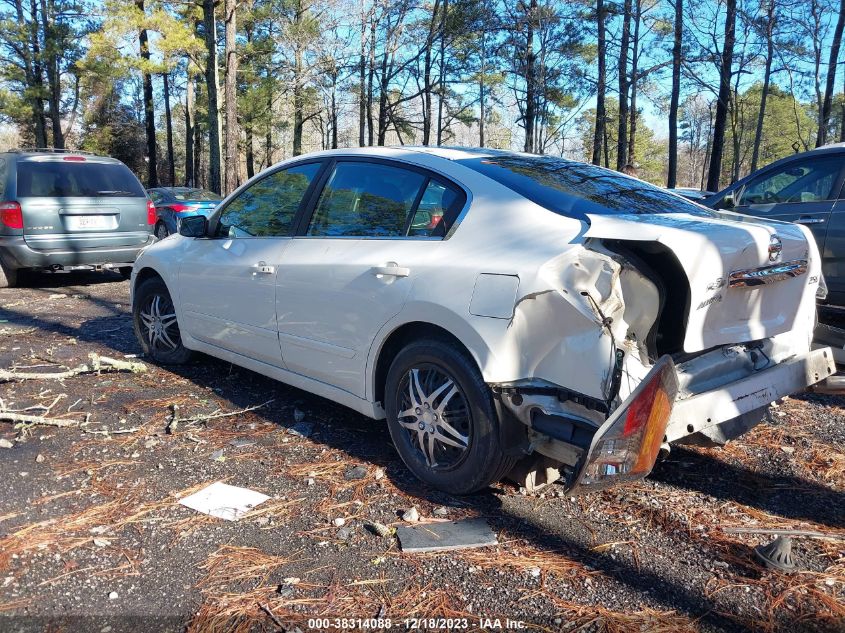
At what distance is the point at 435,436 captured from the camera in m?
3.15

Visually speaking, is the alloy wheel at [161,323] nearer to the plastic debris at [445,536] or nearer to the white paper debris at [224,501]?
the white paper debris at [224,501]

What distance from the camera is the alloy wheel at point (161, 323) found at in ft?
17.1

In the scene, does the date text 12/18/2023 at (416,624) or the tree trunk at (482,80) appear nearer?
the date text 12/18/2023 at (416,624)

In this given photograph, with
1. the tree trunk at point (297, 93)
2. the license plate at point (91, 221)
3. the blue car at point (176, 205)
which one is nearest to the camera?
the license plate at point (91, 221)

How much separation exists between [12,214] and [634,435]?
8798 mm

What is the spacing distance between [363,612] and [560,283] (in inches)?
56.1

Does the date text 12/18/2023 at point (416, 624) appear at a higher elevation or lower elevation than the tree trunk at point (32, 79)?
lower

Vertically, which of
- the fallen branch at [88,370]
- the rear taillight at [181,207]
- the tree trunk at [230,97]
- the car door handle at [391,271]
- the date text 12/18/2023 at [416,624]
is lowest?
the date text 12/18/2023 at [416,624]

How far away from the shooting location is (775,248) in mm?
2969

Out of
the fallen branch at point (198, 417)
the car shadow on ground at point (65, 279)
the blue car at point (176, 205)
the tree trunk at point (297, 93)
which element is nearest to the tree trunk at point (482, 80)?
the tree trunk at point (297, 93)

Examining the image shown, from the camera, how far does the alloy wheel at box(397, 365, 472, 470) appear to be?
305 centimetres

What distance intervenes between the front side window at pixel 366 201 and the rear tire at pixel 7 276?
7.16 metres

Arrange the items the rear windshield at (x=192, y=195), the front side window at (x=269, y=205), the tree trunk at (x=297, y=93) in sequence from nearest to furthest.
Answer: the front side window at (x=269, y=205) → the rear windshield at (x=192, y=195) → the tree trunk at (x=297, y=93)

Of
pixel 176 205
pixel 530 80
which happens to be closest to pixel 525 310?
pixel 176 205
